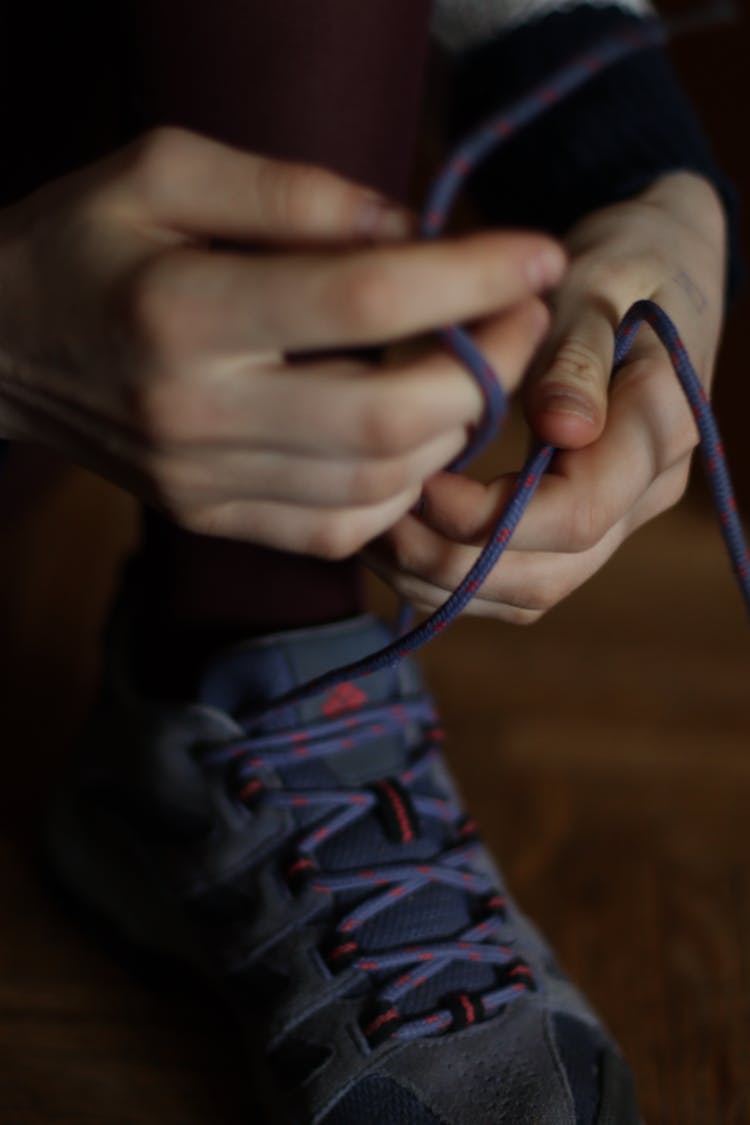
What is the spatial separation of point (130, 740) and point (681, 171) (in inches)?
15.1

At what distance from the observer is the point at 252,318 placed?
313 millimetres

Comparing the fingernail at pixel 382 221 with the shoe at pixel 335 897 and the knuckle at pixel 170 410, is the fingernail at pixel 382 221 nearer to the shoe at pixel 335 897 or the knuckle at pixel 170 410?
the knuckle at pixel 170 410

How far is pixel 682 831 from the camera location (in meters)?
0.70

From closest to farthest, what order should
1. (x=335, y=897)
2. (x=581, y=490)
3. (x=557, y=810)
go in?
(x=581, y=490) < (x=335, y=897) < (x=557, y=810)

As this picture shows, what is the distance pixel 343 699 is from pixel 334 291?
268 mm

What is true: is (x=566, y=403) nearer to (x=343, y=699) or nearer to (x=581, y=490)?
(x=581, y=490)

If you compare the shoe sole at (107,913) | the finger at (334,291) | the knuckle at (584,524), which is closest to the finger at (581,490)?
the knuckle at (584,524)

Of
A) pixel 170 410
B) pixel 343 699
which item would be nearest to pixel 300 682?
pixel 343 699

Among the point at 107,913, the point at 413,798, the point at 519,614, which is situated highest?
the point at 519,614

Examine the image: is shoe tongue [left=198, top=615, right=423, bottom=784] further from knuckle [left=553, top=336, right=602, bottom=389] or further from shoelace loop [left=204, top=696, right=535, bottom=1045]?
knuckle [left=553, top=336, right=602, bottom=389]

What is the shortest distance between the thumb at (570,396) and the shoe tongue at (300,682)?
0.17m

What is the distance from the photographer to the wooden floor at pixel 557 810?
540mm

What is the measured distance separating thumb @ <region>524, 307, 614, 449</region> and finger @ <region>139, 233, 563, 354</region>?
0.27 ft

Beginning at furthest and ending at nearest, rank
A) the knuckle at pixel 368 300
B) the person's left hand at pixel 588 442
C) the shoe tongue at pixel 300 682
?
the shoe tongue at pixel 300 682, the person's left hand at pixel 588 442, the knuckle at pixel 368 300
